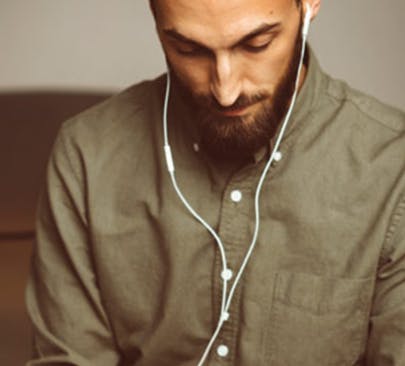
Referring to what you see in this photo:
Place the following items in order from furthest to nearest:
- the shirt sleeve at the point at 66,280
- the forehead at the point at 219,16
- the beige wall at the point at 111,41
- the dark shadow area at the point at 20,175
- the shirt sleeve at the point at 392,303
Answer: the beige wall at the point at 111,41 < the dark shadow area at the point at 20,175 < the shirt sleeve at the point at 66,280 < the shirt sleeve at the point at 392,303 < the forehead at the point at 219,16

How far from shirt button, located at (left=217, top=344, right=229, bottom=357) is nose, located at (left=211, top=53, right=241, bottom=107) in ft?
1.18

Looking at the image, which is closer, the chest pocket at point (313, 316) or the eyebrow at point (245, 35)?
the eyebrow at point (245, 35)

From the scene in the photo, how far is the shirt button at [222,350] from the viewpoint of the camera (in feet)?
4.08

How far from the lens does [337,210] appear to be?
122 centimetres

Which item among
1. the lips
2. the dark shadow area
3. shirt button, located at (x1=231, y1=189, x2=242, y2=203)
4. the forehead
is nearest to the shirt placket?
shirt button, located at (x1=231, y1=189, x2=242, y2=203)

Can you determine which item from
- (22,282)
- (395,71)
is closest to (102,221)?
(22,282)

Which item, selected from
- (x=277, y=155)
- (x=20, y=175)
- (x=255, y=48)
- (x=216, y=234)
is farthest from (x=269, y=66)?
(x=20, y=175)

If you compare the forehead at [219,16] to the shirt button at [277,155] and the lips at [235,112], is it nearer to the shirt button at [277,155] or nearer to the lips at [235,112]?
the lips at [235,112]

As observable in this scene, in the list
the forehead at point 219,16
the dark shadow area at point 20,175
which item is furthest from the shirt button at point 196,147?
the dark shadow area at point 20,175

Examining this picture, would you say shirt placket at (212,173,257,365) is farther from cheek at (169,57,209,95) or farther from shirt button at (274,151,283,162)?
cheek at (169,57,209,95)

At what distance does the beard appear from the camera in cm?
112

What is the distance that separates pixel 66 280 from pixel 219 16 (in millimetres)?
482

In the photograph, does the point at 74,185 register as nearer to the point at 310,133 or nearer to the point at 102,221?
the point at 102,221

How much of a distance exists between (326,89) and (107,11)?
2.10 feet
